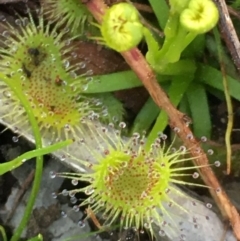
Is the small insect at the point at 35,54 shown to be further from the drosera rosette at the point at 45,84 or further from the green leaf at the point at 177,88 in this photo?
the green leaf at the point at 177,88

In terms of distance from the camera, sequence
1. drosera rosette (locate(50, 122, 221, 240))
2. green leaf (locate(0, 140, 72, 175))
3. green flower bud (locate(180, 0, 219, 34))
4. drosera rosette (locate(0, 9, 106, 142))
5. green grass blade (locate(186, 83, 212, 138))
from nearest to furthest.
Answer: green flower bud (locate(180, 0, 219, 34))
green leaf (locate(0, 140, 72, 175))
drosera rosette (locate(50, 122, 221, 240))
drosera rosette (locate(0, 9, 106, 142))
green grass blade (locate(186, 83, 212, 138))

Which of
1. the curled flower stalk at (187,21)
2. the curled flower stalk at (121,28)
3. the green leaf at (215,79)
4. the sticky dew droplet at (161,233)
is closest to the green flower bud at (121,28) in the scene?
the curled flower stalk at (121,28)

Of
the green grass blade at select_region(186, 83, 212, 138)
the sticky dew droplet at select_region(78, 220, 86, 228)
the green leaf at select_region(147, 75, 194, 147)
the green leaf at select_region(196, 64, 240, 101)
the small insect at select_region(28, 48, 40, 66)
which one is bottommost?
the sticky dew droplet at select_region(78, 220, 86, 228)

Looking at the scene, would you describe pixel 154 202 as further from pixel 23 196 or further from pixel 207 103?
pixel 23 196

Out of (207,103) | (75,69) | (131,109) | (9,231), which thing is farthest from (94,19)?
(9,231)

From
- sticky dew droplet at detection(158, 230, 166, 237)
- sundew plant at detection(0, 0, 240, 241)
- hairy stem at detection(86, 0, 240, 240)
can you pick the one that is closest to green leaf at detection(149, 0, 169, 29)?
sundew plant at detection(0, 0, 240, 241)

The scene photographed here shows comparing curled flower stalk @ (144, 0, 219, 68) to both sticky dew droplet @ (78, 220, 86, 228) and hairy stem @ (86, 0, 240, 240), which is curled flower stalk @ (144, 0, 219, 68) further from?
sticky dew droplet @ (78, 220, 86, 228)
